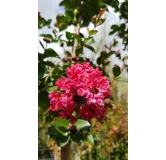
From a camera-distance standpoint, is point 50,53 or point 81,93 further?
point 50,53

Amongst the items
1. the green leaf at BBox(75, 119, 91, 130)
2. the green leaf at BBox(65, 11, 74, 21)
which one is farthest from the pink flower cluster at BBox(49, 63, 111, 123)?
the green leaf at BBox(65, 11, 74, 21)

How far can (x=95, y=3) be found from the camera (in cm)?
149

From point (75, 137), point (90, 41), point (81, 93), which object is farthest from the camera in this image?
point (90, 41)

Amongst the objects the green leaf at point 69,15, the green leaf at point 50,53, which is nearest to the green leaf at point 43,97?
the green leaf at point 50,53

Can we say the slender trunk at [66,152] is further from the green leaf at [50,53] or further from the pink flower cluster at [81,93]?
the green leaf at [50,53]

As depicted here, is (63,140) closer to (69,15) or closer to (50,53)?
(50,53)

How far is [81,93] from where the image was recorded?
104 centimetres

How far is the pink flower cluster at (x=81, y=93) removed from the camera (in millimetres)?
1044

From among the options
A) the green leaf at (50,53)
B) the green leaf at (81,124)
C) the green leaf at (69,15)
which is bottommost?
the green leaf at (81,124)

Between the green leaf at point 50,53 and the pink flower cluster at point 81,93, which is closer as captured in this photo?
the pink flower cluster at point 81,93

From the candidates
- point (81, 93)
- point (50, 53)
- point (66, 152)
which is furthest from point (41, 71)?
point (66, 152)
